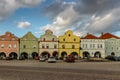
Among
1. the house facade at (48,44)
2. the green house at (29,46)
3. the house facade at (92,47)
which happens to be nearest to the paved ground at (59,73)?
the house facade at (48,44)

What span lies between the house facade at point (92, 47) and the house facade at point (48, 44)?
11.4m

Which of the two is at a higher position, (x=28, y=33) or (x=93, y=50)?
(x=28, y=33)

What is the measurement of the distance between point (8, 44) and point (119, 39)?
4690 cm

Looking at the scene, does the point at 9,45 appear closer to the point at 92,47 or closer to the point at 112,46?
the point at 92,47

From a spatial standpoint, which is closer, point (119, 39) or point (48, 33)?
point (48, 33)

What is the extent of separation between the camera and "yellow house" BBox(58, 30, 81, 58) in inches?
4510

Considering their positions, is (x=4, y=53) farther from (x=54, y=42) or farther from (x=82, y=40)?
(x=82, y=40)

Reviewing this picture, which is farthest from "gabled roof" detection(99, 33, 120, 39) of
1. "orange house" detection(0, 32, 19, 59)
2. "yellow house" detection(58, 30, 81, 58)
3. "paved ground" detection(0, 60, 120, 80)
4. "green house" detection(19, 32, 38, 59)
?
"paved ground" detection(0, 60, 120, 80)

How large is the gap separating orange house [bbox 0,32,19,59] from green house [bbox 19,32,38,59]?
2073mm

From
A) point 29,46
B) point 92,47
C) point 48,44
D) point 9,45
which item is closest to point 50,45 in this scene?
point 48,44

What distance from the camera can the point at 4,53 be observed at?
11288 cm

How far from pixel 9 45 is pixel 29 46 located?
797 cm

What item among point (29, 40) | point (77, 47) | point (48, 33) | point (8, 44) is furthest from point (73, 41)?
point (8, 44)

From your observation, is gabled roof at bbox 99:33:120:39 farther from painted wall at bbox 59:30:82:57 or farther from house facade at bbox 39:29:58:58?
house facade at bbox 39:29:58:58
